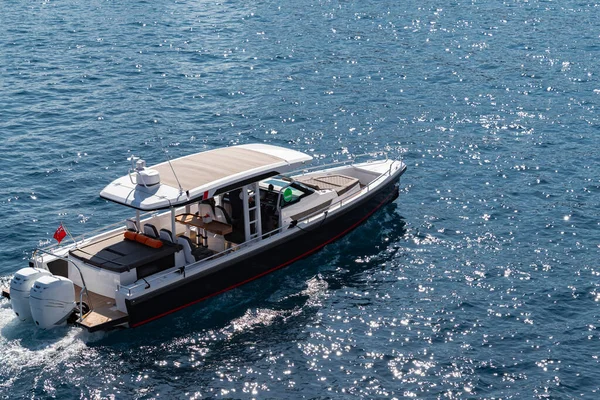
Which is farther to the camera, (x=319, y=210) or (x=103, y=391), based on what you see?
(x=319, y=210)

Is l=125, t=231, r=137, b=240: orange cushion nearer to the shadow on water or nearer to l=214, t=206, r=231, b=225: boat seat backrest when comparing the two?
the shadow on water

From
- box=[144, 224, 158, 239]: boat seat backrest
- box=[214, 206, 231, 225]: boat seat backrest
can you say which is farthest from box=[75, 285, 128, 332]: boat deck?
box=[214, 206, 231, 225]: boat seat backrest

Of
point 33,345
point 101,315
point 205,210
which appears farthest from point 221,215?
point 33,345

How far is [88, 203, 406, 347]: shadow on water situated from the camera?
2745cm

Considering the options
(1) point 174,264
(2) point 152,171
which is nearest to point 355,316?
(1) point 174,264

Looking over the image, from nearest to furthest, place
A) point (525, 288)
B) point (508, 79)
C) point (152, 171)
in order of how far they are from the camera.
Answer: point (152, 171) < point (525, 288) < point (508, 79)

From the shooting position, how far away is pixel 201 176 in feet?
94.8

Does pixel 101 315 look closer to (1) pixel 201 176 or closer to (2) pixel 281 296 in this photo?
(1) pixel 201 176

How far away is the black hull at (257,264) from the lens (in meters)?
27.5

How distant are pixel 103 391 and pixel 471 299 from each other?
41.0 feet

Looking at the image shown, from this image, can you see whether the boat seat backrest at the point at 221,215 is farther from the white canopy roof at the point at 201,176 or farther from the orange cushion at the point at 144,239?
the orange cushion at the point at 144,239

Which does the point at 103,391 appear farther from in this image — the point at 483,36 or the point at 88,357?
the point at 483,36

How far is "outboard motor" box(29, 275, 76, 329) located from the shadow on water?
1328mm

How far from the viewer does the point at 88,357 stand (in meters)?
25.8
